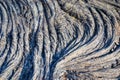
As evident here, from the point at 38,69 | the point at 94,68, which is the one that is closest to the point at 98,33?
the point at 94,68

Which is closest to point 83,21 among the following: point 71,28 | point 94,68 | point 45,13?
point 71,28

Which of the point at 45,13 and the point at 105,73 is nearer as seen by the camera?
the point at 105,73

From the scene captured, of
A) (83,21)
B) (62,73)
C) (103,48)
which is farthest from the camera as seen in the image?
(83,21)

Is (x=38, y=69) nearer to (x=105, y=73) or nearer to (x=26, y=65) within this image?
(x=26, y=65)

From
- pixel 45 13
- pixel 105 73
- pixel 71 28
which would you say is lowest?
pixel 105 73

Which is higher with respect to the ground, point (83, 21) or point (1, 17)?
point (1, 17)

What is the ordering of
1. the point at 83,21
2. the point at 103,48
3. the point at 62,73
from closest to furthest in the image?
the point at 62,73 → the point at 103,48 → the point at 83,21
